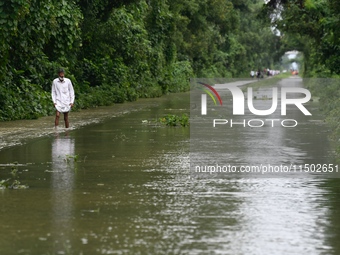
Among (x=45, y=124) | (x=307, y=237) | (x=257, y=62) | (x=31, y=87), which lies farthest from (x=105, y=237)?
(x=257, y=62)

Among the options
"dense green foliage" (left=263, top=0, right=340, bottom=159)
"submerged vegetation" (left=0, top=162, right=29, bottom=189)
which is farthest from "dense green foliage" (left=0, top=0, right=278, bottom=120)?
"submerged vegetation" (left=0, top=162, right=29, bottom=189)

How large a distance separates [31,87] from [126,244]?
21896 mm

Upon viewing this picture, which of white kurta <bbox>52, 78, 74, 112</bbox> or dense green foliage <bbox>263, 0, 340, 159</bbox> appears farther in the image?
dense green foliage <bbox>263, 0, 340, 159</bbox>

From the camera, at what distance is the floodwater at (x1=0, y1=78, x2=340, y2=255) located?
7.98 m

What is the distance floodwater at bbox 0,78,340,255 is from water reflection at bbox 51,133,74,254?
0.01 metres

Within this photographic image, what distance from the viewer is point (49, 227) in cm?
877

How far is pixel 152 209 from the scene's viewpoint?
9945 mm

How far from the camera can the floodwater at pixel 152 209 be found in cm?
798

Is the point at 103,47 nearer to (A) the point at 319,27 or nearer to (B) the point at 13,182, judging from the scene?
(A) the point at 319,27

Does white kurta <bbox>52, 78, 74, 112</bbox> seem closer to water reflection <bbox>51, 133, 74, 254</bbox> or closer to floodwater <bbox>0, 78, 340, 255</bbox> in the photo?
water reflection <bbox>51, 133, 74, 254</bbox>

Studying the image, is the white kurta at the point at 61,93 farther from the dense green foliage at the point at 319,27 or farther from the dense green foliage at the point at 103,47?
the dense green foliage at the point at 319,27

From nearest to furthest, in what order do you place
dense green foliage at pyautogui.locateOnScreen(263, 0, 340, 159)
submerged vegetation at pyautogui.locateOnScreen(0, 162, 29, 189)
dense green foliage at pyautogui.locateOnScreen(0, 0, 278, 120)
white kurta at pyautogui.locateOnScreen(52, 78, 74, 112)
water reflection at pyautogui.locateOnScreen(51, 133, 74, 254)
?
water reflection at pyautogui.locateOnScreen(51, 133, 74, 254) → submerged vegetation at pyautogui.locateOnScreen(0, 162, 29, 189) → white kurta at pyautogui.locateOnScreen(52, 78, 74, 112) → dense green foliage at pyautogui.locateOnScreen(0, 0, 278, 120) → dense green foliage at pyautogui.locateOnScreen(263, 0, 340, 159)

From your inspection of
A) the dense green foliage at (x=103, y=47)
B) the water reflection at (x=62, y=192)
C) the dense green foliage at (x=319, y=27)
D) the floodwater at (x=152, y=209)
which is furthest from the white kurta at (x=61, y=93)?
the dense green foliage at (x=319, y=27)

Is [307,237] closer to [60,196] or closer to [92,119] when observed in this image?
[60,196]
